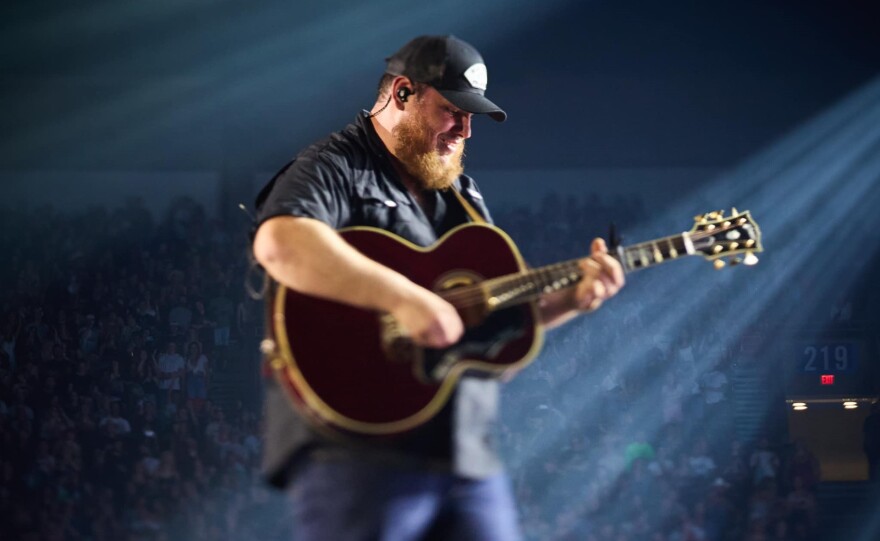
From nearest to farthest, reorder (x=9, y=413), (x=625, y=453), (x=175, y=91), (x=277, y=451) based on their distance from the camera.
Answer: (x=277, y=451) < (x=9, y=413) < (x=625, y=453) < (x=175, y=91)

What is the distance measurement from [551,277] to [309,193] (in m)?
0.62

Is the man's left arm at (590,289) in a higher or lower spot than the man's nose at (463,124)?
lower

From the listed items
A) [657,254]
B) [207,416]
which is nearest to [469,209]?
[657,254]

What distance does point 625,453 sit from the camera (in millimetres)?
9930

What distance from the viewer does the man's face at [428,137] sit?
2.72 m

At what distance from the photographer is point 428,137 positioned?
2.73 meters

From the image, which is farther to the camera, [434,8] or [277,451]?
[434,8]

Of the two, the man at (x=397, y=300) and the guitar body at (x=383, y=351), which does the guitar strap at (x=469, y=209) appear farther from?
the guitar body at (x=383, y=351)

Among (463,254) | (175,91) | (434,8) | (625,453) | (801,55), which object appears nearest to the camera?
(463,254)

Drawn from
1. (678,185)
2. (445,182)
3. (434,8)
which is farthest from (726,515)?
(445,182)

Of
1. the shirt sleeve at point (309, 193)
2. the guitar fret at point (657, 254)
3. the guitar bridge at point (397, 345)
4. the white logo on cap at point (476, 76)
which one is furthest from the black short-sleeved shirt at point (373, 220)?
the guitar fret at point (657, 254)

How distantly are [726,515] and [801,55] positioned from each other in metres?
5.98

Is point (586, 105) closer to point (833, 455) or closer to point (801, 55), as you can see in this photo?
point (801, 55)

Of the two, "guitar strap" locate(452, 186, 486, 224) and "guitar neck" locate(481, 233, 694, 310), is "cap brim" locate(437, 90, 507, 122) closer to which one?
"guitar strap" locate(452, 186, 486, 224)
